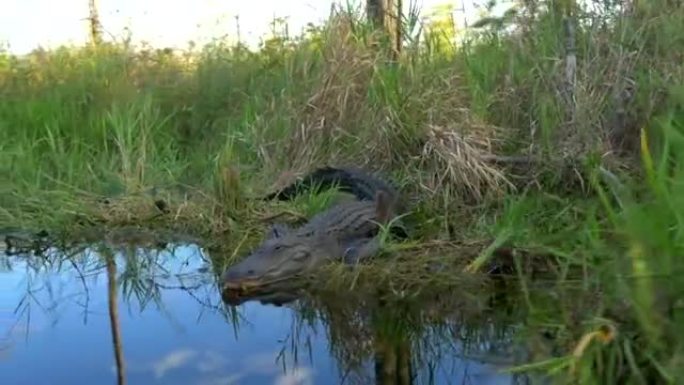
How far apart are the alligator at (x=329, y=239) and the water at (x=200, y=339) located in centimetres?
15

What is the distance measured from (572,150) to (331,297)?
1.56 meters

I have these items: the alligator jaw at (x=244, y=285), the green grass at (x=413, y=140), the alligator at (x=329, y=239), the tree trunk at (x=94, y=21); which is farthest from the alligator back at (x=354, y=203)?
the tree trunk at (x=94, y=21)

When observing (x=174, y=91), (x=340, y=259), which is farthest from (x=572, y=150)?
(x=174, y=91)

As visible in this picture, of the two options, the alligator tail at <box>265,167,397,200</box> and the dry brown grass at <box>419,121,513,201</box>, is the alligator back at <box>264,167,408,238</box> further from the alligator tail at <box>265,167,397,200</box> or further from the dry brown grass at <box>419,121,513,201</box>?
the dry brown grass at <box>419,121,513,201</box>

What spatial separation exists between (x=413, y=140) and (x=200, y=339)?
6.64ft

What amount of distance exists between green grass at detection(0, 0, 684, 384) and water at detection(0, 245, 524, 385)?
333 mm

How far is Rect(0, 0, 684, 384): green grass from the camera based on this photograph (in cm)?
441

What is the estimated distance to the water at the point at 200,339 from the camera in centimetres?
293

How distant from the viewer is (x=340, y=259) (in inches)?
164

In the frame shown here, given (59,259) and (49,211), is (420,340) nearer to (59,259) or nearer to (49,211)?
(59,259)

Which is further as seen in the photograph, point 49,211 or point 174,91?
point 174,91

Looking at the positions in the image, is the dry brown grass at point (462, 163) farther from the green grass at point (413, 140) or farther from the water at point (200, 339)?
the water at point (200, 339)

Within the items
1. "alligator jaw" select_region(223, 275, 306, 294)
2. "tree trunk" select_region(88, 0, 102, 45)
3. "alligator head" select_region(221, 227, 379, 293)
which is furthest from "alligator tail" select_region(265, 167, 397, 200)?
"tree trunk" select_region(88, 0, 102, 45)

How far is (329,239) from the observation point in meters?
4.20
